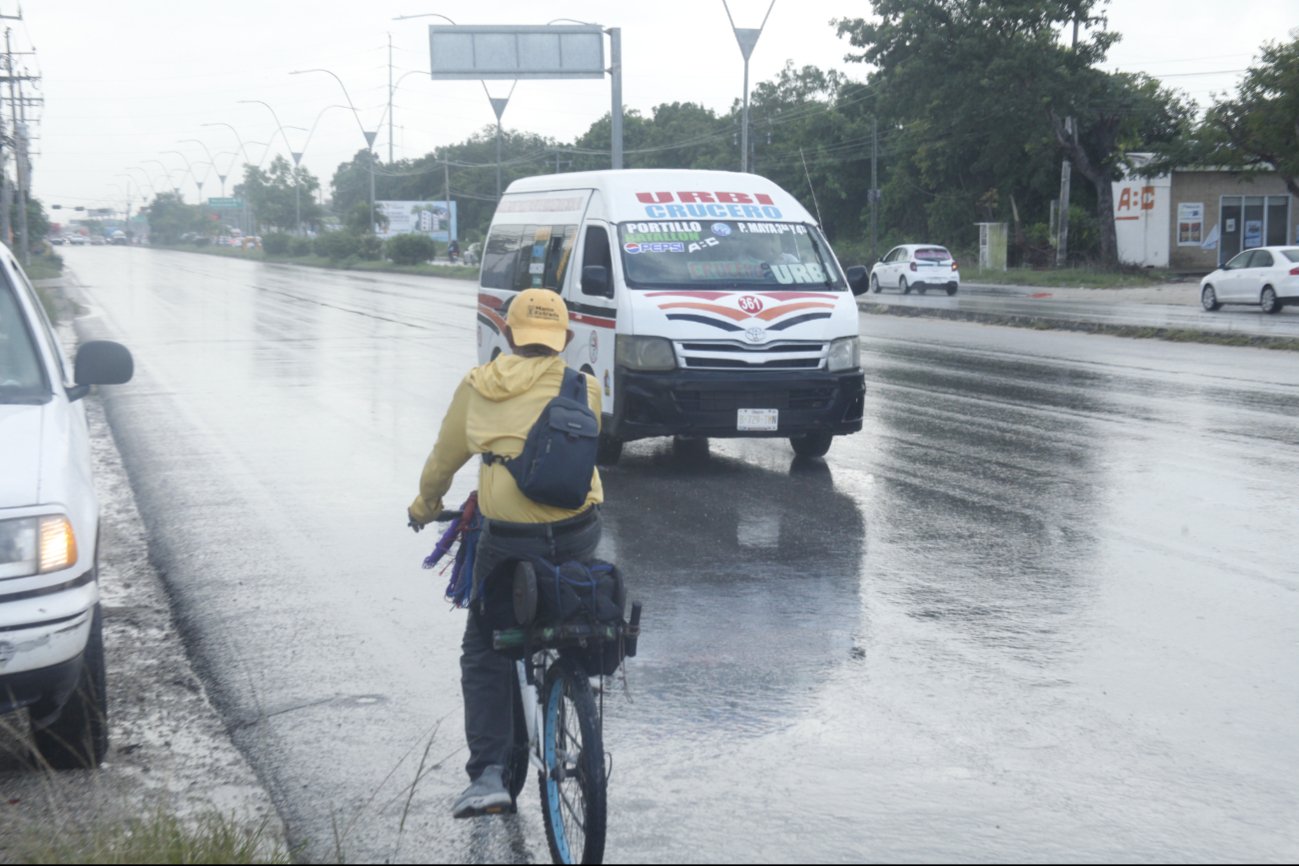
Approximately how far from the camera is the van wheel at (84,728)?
4949 millimetres

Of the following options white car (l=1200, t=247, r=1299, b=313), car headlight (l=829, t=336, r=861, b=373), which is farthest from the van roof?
white car (l=1200, t=247, r=1299, b=313)

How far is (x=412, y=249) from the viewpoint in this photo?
70125mm

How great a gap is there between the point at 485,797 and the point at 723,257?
298 inches

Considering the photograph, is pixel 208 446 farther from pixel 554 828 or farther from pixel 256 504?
pixel 554 828

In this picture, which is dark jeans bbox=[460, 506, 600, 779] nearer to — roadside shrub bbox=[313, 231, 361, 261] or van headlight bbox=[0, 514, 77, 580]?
van headlight bbox=[0, 514, 77, 580]

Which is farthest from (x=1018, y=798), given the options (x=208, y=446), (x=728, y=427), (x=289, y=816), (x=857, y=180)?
(x=857, y=180)

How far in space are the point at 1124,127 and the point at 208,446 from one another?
46.6 meters

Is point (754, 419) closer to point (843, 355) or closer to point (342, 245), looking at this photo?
point (843, 355)

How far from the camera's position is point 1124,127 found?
53.1 m

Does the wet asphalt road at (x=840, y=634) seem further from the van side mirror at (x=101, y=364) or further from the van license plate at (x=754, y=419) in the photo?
the van side mirror at (x=101, y=364)

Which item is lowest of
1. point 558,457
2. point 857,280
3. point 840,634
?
point 840,634

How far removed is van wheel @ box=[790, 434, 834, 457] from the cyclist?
7.25 meters

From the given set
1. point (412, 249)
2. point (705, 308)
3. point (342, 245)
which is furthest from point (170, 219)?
point (705, 308)

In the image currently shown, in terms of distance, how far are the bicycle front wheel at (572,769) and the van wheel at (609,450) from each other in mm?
6990
